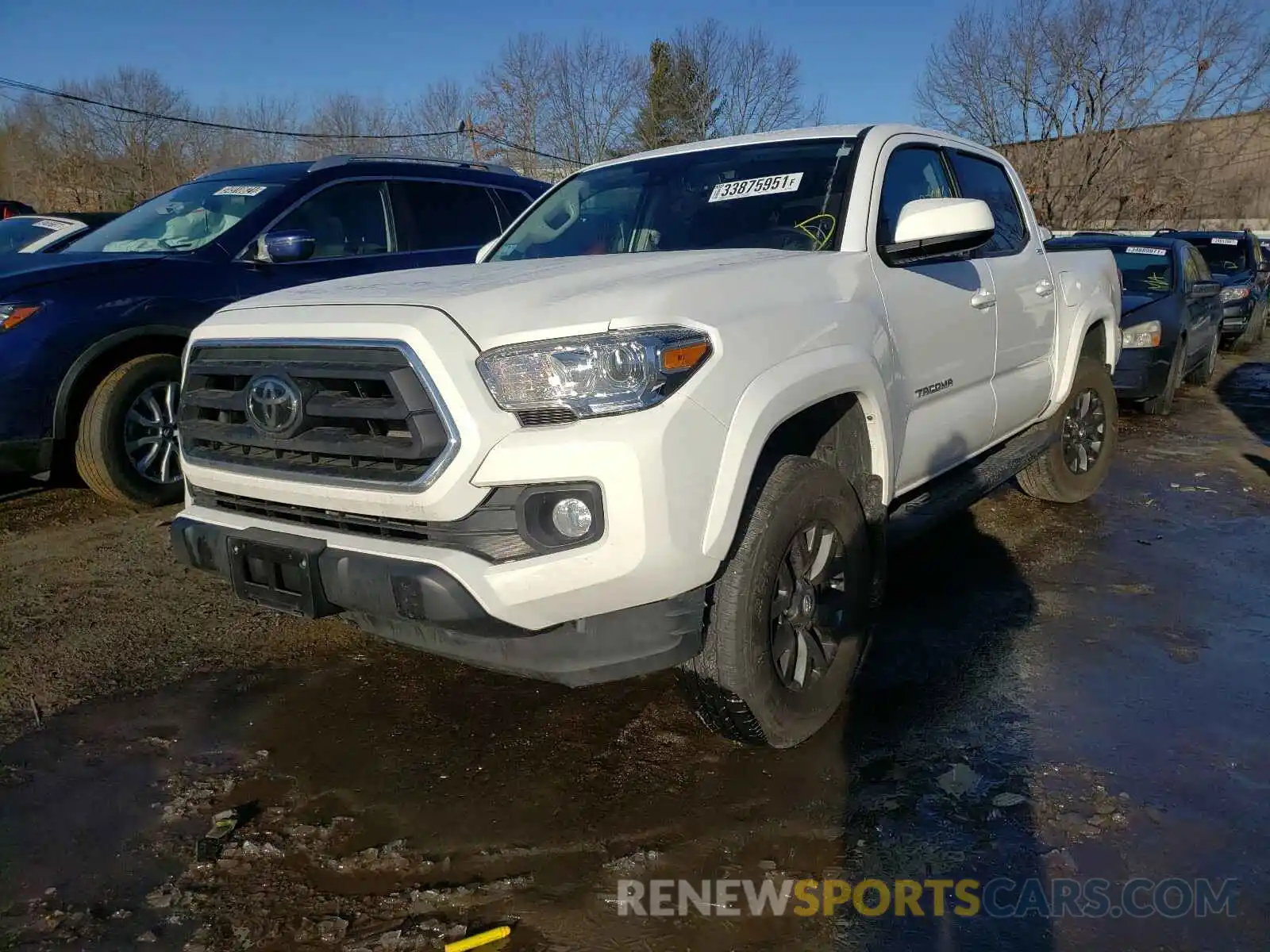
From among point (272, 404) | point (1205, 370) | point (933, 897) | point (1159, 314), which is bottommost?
point (1205, 370)

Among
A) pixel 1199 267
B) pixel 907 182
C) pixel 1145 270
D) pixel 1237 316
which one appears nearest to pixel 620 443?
pixel 907 182

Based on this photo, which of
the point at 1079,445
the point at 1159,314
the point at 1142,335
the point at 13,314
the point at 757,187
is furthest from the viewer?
the point at 1159,314

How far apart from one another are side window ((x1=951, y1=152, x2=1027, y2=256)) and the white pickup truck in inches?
35.8

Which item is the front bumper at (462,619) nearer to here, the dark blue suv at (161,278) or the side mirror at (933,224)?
the side mirror at (933,224)

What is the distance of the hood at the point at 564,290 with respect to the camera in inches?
92.0

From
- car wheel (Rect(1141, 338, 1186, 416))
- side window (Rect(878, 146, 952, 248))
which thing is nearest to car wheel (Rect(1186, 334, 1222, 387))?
car wheel (Rect(1141, 338, 1186, 416))

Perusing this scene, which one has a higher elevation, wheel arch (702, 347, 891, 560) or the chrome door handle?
the chrome door handle

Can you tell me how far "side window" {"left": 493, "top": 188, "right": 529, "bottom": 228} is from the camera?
22.3ft

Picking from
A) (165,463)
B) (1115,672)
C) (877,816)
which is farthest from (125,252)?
(1115,672)

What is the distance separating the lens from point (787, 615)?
2.80 metres

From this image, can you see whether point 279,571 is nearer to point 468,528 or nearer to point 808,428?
point 468,528

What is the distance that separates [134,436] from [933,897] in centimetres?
461

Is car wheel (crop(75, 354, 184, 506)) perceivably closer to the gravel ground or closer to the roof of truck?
the gravel ground

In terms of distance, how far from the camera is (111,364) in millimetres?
5016
